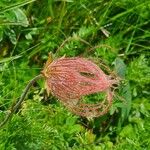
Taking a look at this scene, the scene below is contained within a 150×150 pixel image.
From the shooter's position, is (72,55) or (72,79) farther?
(72,55)

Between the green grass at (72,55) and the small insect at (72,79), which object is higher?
the small insect at (72,79)

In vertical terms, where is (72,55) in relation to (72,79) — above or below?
below

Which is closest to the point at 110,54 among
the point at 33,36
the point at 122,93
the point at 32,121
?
the point at 122,93

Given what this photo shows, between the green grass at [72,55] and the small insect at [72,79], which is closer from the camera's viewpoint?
the small insect at [72,79]

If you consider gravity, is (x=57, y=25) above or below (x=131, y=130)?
above

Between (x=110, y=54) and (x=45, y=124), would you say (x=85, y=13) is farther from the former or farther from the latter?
(x=45, y=124)
